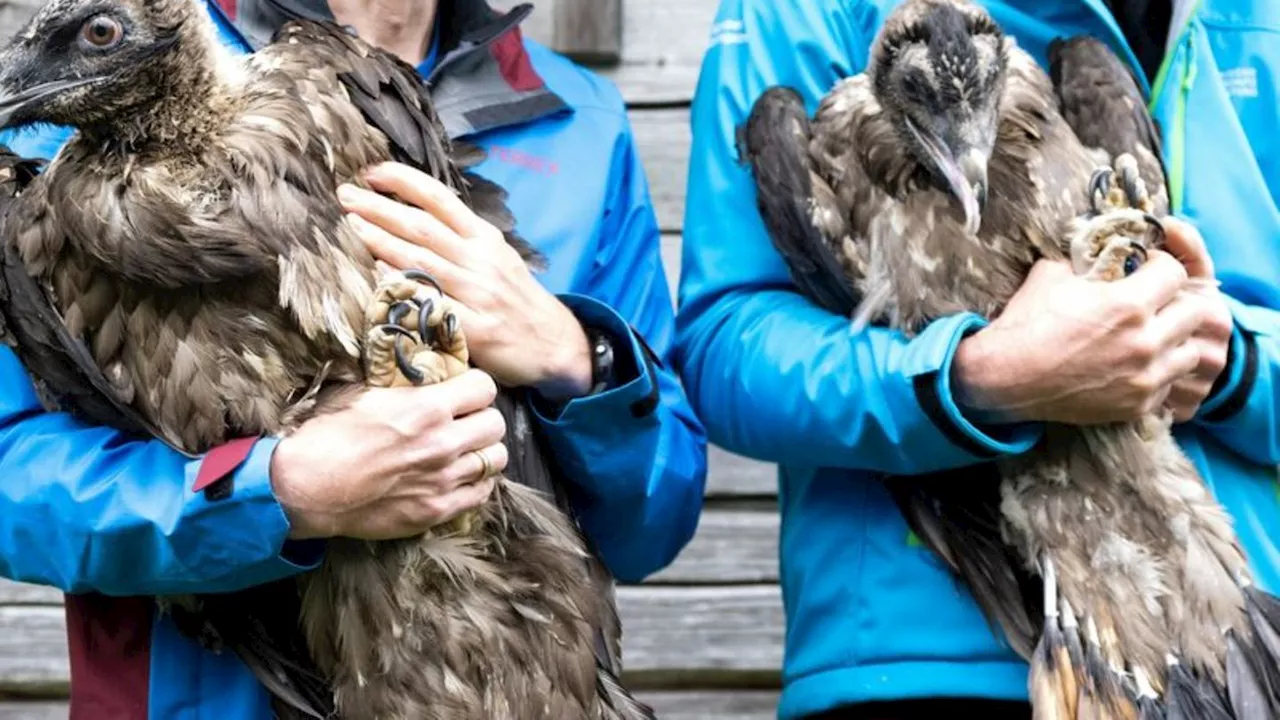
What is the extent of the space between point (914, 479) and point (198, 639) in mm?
1183

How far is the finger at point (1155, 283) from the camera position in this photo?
2.66 m

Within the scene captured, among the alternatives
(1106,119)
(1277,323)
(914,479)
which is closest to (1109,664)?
(914,479)

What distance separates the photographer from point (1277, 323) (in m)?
2.86

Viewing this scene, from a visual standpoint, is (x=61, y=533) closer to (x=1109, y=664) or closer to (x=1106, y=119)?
(x=1109, y=664)

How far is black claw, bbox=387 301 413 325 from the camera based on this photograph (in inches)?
102

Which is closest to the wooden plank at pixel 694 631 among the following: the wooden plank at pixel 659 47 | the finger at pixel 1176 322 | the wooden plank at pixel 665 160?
the wooden plank at pixel 665 160

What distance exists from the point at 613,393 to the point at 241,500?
62 cm

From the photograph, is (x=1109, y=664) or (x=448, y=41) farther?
(x=448, y=41)

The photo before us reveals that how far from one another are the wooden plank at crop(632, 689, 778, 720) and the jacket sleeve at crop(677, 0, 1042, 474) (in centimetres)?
186

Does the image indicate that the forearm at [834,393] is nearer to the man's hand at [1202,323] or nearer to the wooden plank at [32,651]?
the man's hand at [1202,323]

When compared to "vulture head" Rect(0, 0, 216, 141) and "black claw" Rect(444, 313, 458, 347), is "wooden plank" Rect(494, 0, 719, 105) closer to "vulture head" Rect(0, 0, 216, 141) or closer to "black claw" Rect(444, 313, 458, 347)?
"vulture head" Rect(0, 0, 216, 141)

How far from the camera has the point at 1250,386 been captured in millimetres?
2803

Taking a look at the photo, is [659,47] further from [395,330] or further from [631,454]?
[395,330]

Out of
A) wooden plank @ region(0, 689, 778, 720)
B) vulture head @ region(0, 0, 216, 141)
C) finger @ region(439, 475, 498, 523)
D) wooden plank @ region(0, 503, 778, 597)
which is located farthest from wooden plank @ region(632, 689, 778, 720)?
vulture head @ region(0, 0, 216, 141)
